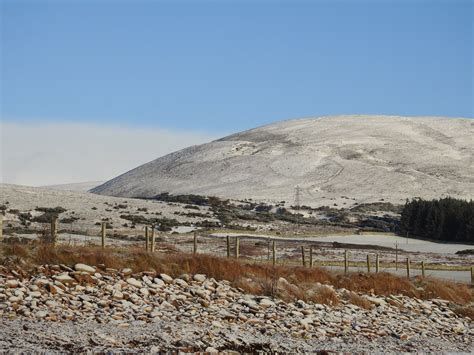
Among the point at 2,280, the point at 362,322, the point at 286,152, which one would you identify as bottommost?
the point at 362,322

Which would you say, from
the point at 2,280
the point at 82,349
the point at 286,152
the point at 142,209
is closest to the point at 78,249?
the point at 2,280

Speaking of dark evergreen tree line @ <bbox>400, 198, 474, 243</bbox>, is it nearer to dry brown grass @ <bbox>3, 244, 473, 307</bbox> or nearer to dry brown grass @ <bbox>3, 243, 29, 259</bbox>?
Answer: dry brown grass @ <bbox>3, 244, 473, 307</bbox>

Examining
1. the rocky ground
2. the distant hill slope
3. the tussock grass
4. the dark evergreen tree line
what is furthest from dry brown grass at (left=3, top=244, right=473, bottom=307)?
the distant hill slope

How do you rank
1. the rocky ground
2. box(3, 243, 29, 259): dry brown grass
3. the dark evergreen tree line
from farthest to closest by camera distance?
the dark evergreen tree line → box(3, 243, 29, 259): dry brown grass → the rocky ground

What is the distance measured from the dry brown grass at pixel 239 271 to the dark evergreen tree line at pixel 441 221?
6742 cm

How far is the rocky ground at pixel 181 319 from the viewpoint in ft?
64.3

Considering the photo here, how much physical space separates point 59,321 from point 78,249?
6.85 metres

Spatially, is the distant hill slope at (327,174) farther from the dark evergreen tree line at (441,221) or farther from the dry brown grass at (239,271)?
the dry brown grass at (239,271)

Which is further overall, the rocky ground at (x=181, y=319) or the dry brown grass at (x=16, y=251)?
the dry brown grass at (x=16, y=251)

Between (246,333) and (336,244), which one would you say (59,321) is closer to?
(246,333)

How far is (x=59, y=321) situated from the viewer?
20297 millimetres

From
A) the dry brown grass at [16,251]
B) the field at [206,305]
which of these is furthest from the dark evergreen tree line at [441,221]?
the dry brown grass at [16,251]

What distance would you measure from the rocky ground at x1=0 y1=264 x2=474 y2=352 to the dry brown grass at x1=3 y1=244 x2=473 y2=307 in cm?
45

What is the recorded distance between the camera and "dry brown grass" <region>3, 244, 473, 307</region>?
2572 cm
